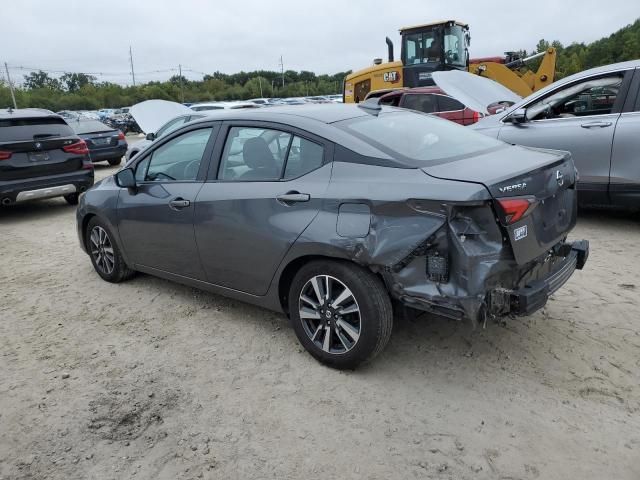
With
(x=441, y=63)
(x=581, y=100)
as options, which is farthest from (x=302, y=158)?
(x=441, y=63)

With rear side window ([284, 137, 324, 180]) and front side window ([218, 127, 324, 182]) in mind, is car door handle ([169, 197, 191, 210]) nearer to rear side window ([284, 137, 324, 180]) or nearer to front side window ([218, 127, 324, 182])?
front side window ([218, 127, 324, 182])

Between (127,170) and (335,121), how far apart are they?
201 centimetres

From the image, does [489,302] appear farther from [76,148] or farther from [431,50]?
[431,50]

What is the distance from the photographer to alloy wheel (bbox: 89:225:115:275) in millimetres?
4902

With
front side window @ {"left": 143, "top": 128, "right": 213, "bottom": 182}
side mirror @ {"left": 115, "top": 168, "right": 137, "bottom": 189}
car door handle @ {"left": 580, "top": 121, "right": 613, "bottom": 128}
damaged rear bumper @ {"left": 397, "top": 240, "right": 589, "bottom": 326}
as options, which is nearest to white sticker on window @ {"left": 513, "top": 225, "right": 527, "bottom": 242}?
damaged rear bumper @ {"left": 397, "top": 240, "right": 589, "bottom": 326}

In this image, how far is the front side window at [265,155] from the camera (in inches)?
132

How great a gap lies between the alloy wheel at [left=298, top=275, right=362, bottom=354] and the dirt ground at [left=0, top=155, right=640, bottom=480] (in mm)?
213

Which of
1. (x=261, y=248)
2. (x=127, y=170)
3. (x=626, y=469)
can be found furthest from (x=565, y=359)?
(x=127, y=170)

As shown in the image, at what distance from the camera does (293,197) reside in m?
3.27

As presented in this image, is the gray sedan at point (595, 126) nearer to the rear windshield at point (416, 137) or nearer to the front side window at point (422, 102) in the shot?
the rear windshield at point (416, 137)

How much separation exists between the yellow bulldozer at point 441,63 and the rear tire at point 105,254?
10.2 meters

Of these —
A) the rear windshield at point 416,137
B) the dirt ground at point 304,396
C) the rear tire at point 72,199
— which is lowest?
the dirt ground at point 304,396

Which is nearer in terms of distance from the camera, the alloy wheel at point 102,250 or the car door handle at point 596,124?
the alloy wheel at point 102,250

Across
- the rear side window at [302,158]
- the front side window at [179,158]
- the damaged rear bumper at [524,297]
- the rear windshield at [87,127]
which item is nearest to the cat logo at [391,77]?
the rear windshield at [87,127]
